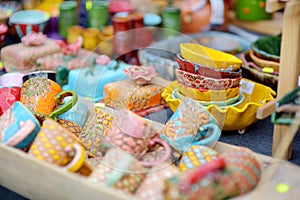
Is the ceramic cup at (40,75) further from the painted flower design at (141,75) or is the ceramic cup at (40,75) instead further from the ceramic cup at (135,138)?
the ceramic cup at (135,138)

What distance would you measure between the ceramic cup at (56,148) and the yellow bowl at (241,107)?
377mm

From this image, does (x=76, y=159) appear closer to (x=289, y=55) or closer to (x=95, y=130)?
(x=95, y=130)

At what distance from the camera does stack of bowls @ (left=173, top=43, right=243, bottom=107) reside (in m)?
1.31

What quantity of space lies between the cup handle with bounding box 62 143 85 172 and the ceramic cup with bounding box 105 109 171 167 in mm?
86

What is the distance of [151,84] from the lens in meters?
1.58

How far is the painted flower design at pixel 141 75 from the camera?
154cm

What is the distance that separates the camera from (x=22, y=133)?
1.06 m

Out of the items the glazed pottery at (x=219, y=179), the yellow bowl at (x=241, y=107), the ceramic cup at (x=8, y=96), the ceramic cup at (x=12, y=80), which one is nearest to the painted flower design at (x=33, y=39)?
the ceramic cup at (x=12, y=80)

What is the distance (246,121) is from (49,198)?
63cm

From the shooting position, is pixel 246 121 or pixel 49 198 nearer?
pixel 49 198

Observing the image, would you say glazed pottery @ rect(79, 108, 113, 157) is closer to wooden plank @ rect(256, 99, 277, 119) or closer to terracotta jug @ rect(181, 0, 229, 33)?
wooden plank @ rect(256, 99, 277, 119)

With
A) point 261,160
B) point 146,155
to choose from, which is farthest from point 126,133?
point 261,160

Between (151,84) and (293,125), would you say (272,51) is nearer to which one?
(151,84)

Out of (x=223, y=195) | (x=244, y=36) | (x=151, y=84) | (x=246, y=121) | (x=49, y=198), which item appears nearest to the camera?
(x=223, y=195)
